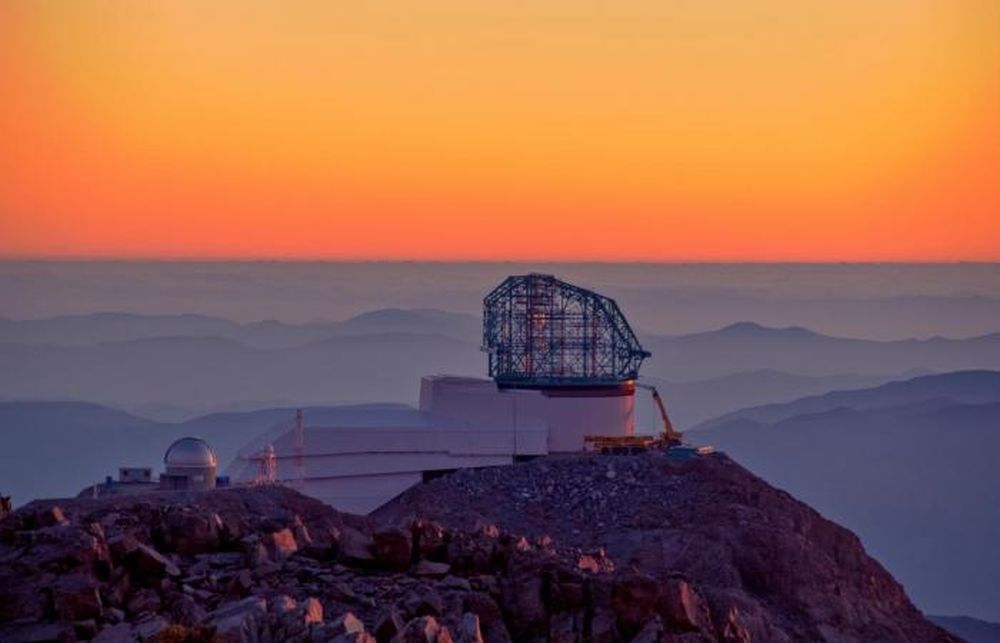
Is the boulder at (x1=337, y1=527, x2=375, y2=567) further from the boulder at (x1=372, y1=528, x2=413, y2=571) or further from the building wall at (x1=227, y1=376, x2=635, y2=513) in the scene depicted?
the building wall at (x1=227, y1=376, x2=635, y2=513)

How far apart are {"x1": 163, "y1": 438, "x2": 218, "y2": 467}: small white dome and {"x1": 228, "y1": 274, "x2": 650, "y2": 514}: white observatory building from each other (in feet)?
0.21

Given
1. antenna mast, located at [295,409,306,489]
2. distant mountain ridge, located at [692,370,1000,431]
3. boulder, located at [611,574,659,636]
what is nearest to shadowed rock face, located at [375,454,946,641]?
antenna mast, located at [295,409,306,489]

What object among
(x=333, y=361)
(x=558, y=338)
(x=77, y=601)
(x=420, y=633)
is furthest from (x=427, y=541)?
(x=333, y=361)

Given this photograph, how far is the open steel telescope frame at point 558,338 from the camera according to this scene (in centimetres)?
5772

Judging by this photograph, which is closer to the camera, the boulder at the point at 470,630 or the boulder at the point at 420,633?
the boulder at the point at 420,633

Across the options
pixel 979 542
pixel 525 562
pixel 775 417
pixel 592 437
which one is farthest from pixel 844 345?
pixel 525 562

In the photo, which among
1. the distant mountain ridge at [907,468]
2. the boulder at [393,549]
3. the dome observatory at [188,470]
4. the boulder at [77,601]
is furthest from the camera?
the distant mountain ridge at [907,468]

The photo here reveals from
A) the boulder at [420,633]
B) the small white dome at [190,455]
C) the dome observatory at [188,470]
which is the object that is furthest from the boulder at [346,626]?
the small white dome at [190,455]

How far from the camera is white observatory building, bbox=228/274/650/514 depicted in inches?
2009

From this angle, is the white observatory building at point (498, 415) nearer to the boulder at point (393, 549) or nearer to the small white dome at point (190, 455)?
the small white dome at point (190, 455)

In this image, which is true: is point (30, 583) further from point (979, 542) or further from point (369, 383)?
point (369, 383)

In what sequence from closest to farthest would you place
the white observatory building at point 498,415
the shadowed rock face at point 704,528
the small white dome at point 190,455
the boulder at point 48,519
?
1. the boulder at point 48,519
2. the small white dome at point 190,455
3. the shadowed rock face at point 704,528
4. the white observatory building at point 498,415

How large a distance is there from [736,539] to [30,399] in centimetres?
13163

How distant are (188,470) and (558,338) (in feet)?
53.1
